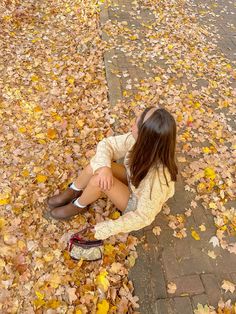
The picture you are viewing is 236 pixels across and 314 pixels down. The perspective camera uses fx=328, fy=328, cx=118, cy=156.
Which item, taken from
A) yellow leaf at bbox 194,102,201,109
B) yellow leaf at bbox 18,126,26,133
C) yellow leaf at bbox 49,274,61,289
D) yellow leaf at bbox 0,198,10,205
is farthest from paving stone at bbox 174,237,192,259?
yellow leaf at bbox 18,126,26,133

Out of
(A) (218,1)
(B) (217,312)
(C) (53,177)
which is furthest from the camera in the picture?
(A) (218,1)

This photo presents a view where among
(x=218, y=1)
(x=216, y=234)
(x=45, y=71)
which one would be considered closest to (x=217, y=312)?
(x=216, y=234)

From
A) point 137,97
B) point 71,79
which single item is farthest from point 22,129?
point 137,97

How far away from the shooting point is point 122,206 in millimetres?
3088

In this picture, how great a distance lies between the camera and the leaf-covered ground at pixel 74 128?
3.12m

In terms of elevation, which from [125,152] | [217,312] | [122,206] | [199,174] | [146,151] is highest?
[146,151]

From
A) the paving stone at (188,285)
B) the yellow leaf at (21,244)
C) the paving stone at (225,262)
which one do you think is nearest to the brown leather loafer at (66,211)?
the yellow leaf at (21,244)

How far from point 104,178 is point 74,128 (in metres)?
1.87

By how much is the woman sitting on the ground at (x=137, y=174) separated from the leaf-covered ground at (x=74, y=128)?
0.46m

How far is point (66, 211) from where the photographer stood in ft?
11.0

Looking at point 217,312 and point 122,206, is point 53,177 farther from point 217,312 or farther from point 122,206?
point 217,312

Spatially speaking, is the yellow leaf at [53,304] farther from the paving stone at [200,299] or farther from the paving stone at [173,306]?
the paving stone at [200,299]

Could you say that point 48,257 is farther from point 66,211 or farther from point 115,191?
point 115,191

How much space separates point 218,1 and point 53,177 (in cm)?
707
